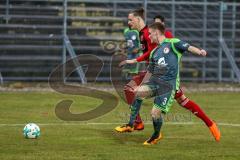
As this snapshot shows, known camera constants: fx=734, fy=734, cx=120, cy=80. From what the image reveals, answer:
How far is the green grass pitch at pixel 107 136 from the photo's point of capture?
11.9 m

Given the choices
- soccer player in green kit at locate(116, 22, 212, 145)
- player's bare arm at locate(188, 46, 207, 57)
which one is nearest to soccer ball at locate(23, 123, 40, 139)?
soccer player in green kit at locate(116, 22, 212, 145)

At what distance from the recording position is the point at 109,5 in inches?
1193

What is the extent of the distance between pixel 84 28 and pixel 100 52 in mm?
1156

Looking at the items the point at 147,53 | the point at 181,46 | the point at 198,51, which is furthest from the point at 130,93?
the point at 198,51

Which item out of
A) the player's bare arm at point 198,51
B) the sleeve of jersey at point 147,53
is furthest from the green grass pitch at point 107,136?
the player's bare arm at point 198,51

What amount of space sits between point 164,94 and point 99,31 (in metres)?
16.0

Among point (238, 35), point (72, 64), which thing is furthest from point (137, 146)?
point (238, 35)

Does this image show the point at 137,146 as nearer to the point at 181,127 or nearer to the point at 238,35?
the point at 181,127

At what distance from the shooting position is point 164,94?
13.6 metres

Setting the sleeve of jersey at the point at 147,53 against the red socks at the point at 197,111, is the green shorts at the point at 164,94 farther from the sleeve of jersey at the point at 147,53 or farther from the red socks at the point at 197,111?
the sleeve of jersey at the point at 147,53

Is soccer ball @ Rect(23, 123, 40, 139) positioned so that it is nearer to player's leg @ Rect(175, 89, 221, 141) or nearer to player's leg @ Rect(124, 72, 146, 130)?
player's leg @ Rect(124, 72, 146, 130)

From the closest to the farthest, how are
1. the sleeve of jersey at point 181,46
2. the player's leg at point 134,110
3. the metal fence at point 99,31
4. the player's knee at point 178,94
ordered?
the sleeve of jersey at point 181,46 → the player's knee at point 178,94 → the player's leg at point 134,110 → the metal fence at point 99,31

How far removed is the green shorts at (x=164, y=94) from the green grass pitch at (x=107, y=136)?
704 mm

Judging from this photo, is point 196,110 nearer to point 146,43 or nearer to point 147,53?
point 147,53
